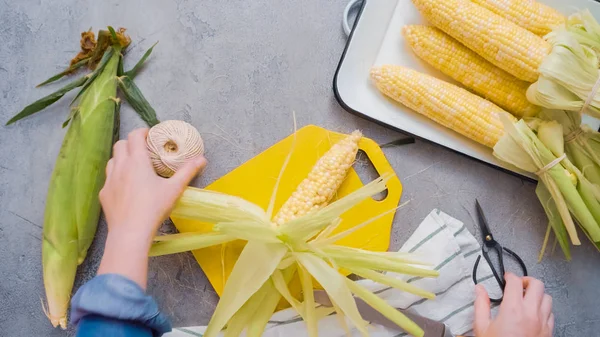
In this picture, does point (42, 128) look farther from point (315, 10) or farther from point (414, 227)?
point (414, 227)

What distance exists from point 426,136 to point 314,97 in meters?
0.22

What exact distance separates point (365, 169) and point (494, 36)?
0.31 metres

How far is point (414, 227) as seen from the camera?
935 mm

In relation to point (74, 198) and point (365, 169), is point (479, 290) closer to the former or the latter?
point (365, 169)

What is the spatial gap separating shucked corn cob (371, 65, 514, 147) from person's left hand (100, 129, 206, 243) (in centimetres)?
36

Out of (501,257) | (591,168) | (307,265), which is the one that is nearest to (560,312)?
(501,257)

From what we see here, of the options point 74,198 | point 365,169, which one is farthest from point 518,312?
point 74,198

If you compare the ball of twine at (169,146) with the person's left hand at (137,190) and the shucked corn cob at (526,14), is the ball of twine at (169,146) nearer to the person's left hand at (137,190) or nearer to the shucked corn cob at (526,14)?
the person's left hand at (137,190)

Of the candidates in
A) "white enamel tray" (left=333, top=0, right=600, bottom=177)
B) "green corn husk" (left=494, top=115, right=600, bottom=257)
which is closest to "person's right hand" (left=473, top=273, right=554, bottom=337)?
"green corn husk" (left=494, top=115, right=600, bottom=257)

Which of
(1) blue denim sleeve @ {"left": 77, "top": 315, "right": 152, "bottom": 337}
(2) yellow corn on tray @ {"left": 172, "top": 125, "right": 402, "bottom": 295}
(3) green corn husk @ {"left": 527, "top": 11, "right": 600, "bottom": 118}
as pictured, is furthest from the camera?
(2) yellow corn on tray @ {"left": 172, "top": 125, "right": 402, "bottom": 295}

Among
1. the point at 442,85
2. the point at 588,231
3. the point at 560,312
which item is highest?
the point at 442,85

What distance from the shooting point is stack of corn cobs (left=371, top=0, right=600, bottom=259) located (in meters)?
0.80

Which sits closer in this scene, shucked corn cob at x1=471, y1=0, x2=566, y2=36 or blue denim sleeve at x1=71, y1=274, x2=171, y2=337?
blue denim sleeve at x1=71, y1=274, x2=171, y2=337

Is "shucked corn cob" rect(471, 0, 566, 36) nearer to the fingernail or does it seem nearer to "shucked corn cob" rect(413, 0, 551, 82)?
"shucked corn cob" rect(413, 0, 551, 82)
